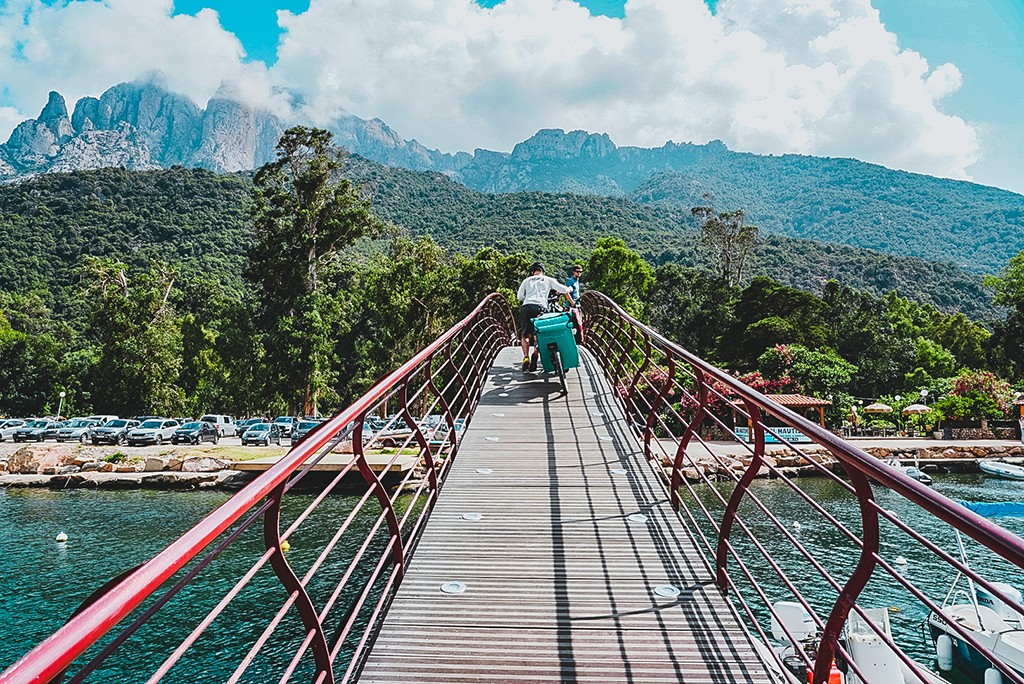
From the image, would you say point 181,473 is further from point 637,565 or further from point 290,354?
point 637,565

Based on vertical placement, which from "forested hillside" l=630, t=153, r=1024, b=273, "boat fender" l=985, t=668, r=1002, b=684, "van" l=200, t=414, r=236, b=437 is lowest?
"van" l=200, t=414, r=236, b=437

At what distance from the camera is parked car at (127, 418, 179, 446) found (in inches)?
1190

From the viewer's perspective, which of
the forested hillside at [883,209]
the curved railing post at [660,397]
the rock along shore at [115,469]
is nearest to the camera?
the curved railing post at [660,397]

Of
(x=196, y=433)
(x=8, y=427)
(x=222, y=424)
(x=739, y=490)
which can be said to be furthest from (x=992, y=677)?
(x=8, y=427)

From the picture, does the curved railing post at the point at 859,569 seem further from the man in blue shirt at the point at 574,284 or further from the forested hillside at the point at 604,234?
the forested hillside at the point at 604,234

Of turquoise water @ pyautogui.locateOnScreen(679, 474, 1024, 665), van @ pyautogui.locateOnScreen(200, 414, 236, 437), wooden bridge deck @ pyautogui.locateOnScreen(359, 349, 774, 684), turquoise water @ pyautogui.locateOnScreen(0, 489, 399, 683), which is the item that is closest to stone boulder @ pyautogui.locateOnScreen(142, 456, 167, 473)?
turquoise water @ pyautogui.locateOnScreen(0, 489, 399, 683)

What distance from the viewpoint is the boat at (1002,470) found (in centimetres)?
2436

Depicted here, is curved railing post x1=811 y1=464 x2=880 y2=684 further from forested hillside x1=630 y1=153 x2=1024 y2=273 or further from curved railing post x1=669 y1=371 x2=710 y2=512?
forested hillside x1=630 y1=153 x2=1024 y2=273

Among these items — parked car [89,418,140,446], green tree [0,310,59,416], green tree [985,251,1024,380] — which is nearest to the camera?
parked car [89,418,140,446]

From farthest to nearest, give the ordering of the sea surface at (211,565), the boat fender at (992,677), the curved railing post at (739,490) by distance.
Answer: the sea surface at (211,565) < the boat fender at (992,677) < the curved railing post at (739,490)

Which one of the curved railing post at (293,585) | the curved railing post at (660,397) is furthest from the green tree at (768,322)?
the curved railing post at (293,585)

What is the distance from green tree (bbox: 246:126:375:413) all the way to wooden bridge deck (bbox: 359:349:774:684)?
96.4 ft

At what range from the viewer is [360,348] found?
3891 centimetres

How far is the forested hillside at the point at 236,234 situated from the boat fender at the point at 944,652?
169 feet
